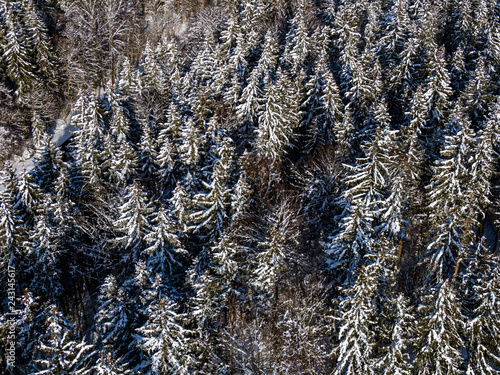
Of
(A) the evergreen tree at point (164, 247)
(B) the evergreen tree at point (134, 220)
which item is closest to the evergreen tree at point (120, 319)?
(A) the evergreen tree at point (164, 247)

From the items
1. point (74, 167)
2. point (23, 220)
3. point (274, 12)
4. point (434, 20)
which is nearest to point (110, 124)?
point (74, 167)

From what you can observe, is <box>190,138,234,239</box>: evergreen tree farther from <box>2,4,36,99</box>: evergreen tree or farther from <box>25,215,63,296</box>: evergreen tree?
<box>2,4,36,99</box>: evergreen tree

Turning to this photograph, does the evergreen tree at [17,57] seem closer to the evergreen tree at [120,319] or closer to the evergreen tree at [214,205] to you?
the evergreen tree at [214,205]

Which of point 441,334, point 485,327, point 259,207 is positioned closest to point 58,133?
point 259,207

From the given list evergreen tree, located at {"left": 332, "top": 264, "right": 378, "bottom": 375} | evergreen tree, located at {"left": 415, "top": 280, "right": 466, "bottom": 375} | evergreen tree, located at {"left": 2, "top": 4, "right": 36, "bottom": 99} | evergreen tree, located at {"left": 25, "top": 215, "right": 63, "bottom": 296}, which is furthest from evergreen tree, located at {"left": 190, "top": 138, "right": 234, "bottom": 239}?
evergreen tree, located at {"left": 2, "top": 4, "right": 36, "bottom": 99}

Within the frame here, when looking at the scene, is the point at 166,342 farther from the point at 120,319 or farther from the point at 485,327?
the point at 485,327

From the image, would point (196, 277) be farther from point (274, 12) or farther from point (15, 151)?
point (274, 12)

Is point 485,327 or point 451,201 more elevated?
point 451,201

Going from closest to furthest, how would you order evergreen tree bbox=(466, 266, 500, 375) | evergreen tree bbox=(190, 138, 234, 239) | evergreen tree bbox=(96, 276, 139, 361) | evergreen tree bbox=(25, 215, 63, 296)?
evergreen tree bbox=(466, 266, 500, 375) → evergreen tree bbox=(96, 276, 139, 361) → evergreen tree bbox=(190, 138, 234, 239) → evergreen tree bbox=(25, 215, 63, 296)

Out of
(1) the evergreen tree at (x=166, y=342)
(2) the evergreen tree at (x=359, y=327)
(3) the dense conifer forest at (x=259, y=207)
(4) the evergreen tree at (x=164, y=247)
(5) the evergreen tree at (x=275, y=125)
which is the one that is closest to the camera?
(2) the evergreen tree at (x=359, y=327)
